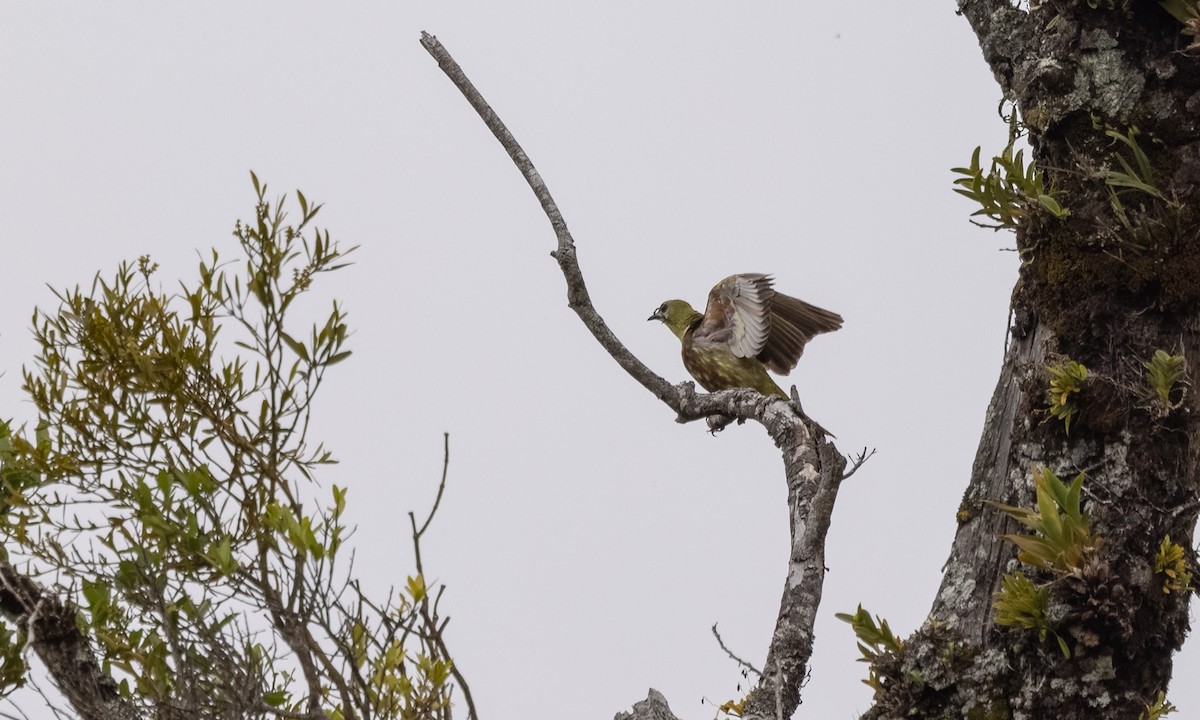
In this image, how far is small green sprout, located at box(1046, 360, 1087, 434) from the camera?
2.67 meters

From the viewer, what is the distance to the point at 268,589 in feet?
6.94

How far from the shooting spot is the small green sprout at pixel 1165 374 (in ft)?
8.49

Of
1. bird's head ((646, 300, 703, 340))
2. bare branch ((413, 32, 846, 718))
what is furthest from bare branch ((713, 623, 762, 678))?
bird's head ((646, 300, 703, 340))

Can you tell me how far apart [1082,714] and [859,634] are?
487 mm

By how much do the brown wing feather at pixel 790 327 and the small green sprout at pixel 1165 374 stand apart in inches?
66.9

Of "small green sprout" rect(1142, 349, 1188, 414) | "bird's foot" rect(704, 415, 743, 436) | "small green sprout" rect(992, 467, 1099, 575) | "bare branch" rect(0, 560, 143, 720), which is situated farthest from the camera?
"bird's foot" rect(704, 415, 743, 436)

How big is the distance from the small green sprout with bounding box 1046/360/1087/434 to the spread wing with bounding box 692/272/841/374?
1557 mm

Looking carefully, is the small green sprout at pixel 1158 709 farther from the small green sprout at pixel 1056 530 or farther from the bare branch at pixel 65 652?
the bare branch at pixel 65 652

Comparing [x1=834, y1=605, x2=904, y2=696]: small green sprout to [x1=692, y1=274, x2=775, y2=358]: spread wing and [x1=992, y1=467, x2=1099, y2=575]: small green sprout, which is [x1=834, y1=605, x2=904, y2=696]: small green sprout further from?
[x1=692, y1=274, x2=775, y2=358]: spread wing

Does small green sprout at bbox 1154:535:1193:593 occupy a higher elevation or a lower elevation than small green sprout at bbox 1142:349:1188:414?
lower

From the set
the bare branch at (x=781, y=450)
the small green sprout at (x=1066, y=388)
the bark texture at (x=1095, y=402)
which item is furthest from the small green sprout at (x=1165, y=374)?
the bare branch at (x=781, y=450)

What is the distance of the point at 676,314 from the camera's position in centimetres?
536

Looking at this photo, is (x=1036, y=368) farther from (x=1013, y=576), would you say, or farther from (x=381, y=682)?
(x=381, y=682)

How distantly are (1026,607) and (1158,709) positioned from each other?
318mm
